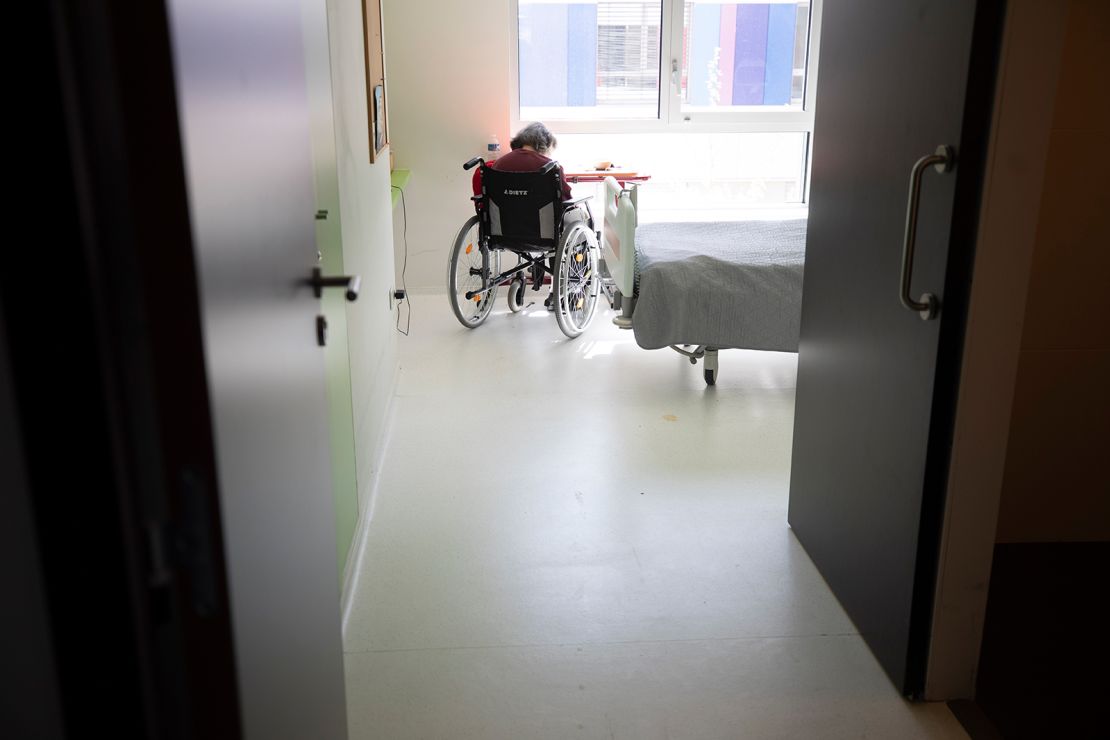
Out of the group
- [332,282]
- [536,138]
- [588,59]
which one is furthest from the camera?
[588,59]

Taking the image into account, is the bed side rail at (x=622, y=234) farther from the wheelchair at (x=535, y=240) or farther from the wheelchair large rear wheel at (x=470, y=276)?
the wheelchair large rear wheel at (x=470, y=276)

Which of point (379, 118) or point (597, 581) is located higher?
point (379, 118)

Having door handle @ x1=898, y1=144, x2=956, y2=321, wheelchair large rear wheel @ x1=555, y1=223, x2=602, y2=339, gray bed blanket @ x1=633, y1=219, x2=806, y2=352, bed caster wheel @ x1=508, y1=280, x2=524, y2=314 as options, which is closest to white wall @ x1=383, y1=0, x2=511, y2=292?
bed caster wheel @ x1=508, y1=280, x2=524, y2=314

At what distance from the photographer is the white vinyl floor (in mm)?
2139

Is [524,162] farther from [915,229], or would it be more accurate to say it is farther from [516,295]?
[915,229]

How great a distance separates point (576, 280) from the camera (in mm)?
5098

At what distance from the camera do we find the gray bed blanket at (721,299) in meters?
4.11

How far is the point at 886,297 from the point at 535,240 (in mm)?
2954

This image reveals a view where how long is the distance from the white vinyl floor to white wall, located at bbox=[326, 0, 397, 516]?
224 millimetres

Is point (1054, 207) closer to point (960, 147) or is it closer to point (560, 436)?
point (960, 147)

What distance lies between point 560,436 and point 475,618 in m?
1.32

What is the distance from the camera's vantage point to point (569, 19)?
593 centimetres

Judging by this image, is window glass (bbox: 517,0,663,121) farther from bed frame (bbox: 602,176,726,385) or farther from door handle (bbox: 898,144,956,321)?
door handle (bbox: 898,144,956,321)

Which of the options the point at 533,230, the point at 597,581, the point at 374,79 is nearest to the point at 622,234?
the point at 533,230
